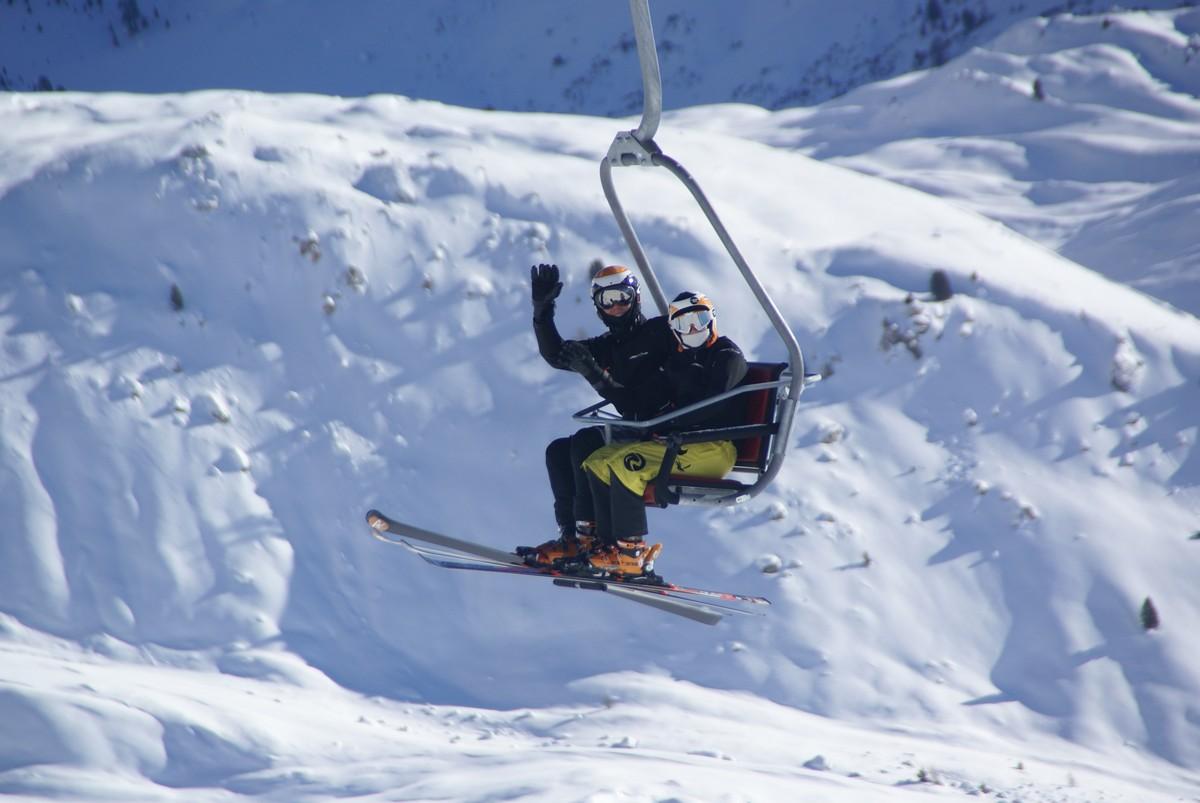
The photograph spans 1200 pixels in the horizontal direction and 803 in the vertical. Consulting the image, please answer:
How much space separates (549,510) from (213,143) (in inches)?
243

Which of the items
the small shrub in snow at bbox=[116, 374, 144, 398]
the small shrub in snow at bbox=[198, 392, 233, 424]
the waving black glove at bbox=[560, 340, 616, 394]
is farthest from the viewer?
the small shrub in snow at bbox=[198, 392, 233, 424]

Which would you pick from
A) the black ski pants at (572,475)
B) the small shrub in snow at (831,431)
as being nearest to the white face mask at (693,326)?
the black ski pants at (572,475)

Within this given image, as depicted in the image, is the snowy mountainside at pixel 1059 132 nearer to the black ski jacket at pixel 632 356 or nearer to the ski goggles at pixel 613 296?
the black ski jacket at pixel 632 356

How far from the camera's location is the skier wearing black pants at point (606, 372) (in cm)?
657

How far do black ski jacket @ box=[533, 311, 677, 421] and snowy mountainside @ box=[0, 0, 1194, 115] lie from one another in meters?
32.3

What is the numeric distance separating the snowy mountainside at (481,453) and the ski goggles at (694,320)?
514 centimetres

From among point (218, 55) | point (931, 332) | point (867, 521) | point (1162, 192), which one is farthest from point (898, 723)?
point (218, 55)

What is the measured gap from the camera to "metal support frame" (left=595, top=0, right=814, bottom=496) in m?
5.03

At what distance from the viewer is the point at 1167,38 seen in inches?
1046

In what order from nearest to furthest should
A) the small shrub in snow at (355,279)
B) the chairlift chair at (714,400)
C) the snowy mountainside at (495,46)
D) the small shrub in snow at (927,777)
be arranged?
the chairlift chair at (714,400) → the small shrub in snow at (927,777) → the small shrub in snow at (355,279) → the snowy mountainside at (495,46)

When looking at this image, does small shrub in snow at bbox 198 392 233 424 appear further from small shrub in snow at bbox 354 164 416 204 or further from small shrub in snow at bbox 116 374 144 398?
small shrub in snow at bbox 354 164 416 204

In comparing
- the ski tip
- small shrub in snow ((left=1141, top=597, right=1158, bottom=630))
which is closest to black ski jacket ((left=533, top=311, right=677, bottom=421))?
the ski tip

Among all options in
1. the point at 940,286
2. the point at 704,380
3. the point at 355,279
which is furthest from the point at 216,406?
the point at 940,286

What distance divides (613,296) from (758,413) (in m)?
1.10
